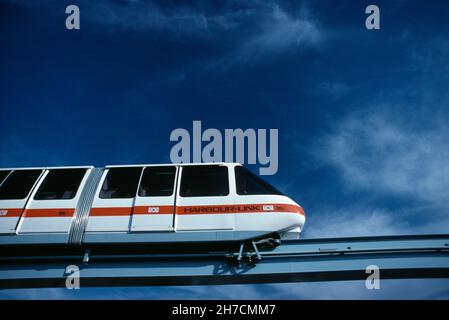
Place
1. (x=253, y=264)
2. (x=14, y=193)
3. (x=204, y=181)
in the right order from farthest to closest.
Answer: (x=14, y=193) → (x=204, y=181) → (x=253, y=264)

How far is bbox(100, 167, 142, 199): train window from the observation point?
7754 mm

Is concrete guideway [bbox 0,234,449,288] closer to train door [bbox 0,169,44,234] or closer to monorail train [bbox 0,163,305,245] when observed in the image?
monorail train [bbox 0,163,305,245]

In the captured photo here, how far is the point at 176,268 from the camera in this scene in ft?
23.9

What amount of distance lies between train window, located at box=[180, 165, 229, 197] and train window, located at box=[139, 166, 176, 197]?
265mm

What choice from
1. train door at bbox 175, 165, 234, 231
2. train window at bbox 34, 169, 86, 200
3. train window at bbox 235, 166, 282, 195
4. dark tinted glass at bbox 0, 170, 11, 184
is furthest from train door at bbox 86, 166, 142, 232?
dark tinted glass at bbox 0, 170, 11, 184

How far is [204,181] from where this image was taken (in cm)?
781

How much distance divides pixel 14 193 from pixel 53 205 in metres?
1.02

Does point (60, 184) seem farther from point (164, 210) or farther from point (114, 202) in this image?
point (164, 210)

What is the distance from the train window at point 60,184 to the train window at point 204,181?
2.28 m

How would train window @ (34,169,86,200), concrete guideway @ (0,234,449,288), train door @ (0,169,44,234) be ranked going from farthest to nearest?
train window @ (34,169,86,200), train door @ (0,169,44,234), concrete guideway @ (0,234,449,288)

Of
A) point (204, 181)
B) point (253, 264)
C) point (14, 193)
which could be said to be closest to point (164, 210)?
point (204, 181)
